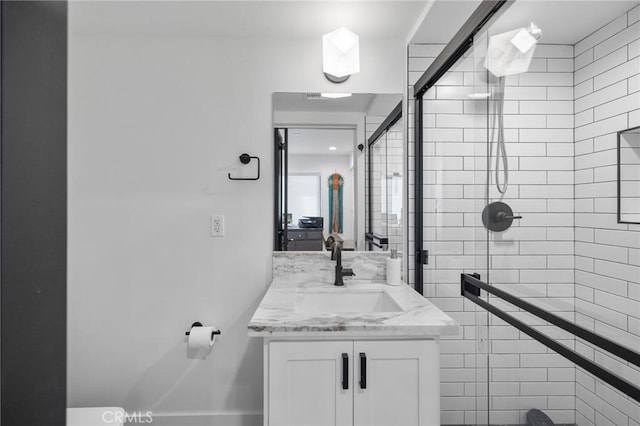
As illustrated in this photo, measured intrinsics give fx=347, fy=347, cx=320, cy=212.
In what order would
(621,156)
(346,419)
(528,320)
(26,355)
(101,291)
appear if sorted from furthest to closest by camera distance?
1. (101,291)
2. (346,419)
3. (528,320)
4. (621,156)
5. (26,355)

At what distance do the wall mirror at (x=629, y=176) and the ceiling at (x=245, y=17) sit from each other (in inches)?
51.6

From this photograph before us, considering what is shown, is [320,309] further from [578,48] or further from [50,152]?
[50,152]

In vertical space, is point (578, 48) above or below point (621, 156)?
above

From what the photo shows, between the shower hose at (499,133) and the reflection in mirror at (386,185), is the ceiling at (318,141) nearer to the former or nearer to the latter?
the reflection in mirror at (386,185)

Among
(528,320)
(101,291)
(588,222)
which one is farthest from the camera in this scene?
(101,291)

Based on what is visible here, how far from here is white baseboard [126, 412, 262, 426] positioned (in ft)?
6.48

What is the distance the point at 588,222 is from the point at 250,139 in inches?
64.8

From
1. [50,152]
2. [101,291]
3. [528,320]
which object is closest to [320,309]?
[528,320]

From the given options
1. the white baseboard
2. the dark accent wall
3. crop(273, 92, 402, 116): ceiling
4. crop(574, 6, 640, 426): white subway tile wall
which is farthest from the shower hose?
the white baseboard

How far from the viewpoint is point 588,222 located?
79cm

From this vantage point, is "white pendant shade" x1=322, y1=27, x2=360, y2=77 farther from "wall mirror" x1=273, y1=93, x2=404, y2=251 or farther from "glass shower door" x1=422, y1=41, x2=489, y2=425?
"glass shower door" x1=422, y1=41, x2=489, y2=425

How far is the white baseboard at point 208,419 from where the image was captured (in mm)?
1974

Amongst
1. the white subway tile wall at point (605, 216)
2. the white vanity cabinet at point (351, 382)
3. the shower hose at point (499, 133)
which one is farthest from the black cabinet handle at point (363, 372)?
the shower hose at point (499, 133)

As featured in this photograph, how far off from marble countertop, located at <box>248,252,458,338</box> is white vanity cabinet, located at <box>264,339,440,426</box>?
60 millimetres
